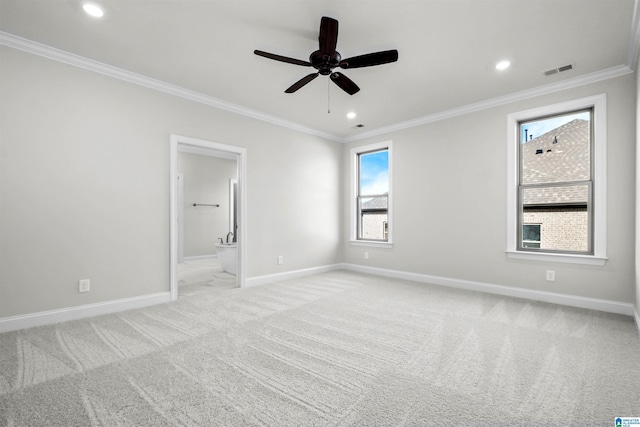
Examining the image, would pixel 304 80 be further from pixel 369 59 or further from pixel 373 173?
pixel 373 173

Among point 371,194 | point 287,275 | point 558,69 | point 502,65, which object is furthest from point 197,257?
point 558,69

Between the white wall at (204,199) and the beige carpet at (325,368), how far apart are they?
418 centimetres

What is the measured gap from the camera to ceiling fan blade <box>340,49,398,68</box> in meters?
2.33

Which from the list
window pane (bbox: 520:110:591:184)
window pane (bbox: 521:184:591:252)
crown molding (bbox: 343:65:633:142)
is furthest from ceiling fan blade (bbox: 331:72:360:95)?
window pane (bbox: 521:184:591:252)

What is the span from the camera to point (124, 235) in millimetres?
3240

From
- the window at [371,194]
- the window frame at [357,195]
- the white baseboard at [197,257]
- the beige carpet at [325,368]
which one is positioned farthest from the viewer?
the white baseboard at [197,257]

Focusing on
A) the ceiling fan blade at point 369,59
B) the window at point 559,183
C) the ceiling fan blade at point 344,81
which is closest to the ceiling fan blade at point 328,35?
the ceiling fan blade at point 369,59

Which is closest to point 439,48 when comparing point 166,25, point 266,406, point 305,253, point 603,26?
point 603,26

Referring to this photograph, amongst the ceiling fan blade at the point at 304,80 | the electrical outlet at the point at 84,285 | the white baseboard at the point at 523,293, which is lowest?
the white baseboard at the point at 523,293

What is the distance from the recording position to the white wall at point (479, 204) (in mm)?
3094

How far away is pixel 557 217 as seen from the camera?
3.59 meters

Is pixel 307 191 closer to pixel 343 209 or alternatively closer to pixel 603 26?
pixel 343 209

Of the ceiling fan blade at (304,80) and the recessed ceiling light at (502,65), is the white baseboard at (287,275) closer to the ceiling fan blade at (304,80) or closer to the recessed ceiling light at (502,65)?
the ceiling fan blade at (304,80)

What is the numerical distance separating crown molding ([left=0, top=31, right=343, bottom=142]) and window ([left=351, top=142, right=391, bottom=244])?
167 cm
